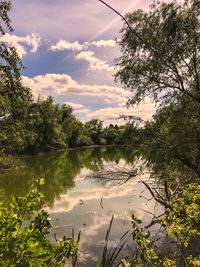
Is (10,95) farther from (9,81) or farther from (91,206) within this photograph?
(91,206)

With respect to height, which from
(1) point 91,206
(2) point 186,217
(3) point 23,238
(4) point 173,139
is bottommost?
(1) point 91,206

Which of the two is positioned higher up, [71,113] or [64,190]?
[71,113]

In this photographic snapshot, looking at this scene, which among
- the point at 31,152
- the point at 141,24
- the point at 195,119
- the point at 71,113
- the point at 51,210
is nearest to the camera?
the point at 195,119

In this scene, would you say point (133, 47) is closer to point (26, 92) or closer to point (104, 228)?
point (26, 92)

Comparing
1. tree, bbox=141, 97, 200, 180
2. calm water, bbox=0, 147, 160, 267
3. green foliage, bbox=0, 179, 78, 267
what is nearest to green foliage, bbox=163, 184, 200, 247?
green foliage, bbox=0, 179, 78, 267

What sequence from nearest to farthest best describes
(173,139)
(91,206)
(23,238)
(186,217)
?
1. (23,238)
2. (186,217)
3. (173,139)
4. (91,206)

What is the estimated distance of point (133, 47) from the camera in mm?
13938

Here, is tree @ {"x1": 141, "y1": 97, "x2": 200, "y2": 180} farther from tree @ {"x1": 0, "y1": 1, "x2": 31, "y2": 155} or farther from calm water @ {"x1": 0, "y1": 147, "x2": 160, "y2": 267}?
tree @ {"x1": 0, "y1": 1, "x2": 31, "y2": 155}

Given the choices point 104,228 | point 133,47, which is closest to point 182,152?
point 133,47

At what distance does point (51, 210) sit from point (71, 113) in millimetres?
77041

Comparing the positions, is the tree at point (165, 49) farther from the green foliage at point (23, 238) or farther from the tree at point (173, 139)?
the green foliage at point (23, 238)

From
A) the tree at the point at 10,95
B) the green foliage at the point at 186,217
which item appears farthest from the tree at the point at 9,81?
the green foliage at the point at 186,217

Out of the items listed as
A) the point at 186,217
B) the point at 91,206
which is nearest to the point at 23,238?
the point at 186,217

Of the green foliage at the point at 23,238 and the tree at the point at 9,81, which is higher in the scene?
the tree at the point at 9,81
